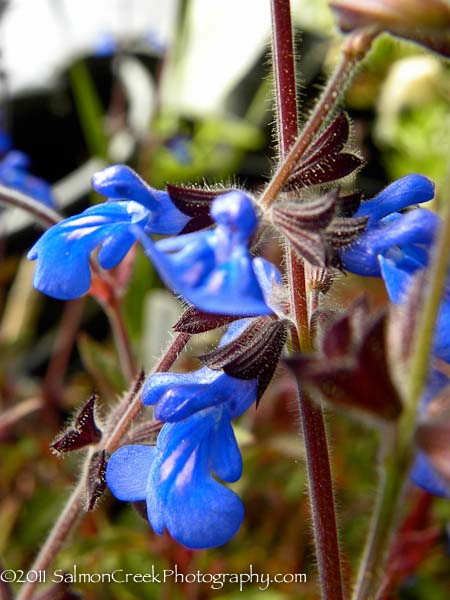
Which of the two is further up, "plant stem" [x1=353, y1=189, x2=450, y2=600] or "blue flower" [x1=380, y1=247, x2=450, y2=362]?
"plant stem" [x1=353, y1=189, x2=450, y2=600]

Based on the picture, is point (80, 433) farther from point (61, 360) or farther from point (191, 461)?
point (61, 360)

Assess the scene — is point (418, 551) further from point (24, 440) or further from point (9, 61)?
point (9, 61)

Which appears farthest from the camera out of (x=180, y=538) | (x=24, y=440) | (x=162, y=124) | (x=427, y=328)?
(x=162, y=124)

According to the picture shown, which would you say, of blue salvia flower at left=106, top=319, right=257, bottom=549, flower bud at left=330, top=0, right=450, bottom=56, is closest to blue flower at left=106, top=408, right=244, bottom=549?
blue salvia flower at left=106, top=319, right=257, bottom=549

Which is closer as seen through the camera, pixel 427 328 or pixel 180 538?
pixel 427 328

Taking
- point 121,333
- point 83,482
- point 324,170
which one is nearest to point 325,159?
point 324,170

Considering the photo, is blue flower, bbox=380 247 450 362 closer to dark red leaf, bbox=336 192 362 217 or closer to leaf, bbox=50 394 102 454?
dark red leaf, bbox=336 192 362 217

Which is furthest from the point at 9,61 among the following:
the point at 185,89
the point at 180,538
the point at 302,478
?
the point at 180,538

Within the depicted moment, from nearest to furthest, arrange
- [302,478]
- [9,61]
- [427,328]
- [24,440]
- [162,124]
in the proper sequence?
[427,328] → [302,478] → [24,440] → [162,124] → [9,61]
